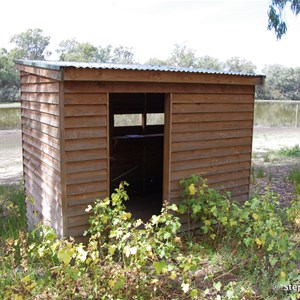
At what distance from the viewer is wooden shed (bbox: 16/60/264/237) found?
13.0 feet

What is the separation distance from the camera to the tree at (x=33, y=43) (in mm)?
44703

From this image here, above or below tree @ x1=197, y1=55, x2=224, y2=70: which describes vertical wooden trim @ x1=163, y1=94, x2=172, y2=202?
below

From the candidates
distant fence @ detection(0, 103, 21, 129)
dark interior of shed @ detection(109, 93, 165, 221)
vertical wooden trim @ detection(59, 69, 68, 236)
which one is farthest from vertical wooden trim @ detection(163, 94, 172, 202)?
distant fence @ detection(0, 103, 21, 129)

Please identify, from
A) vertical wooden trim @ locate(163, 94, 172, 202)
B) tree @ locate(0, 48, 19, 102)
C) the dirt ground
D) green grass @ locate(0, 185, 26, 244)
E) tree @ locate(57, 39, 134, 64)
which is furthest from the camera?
tree @ locate(57, 39, 134, 64)

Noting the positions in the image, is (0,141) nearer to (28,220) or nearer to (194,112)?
(28,220)

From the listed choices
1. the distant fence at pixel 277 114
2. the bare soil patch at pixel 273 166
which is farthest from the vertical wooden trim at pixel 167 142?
the distant fence at pixel 277 114

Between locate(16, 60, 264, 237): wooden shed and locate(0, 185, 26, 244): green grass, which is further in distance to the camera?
locate(0, 185, 26, 244): green grass

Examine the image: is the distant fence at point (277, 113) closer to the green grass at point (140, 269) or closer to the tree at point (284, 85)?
the tree at point (284, 85)

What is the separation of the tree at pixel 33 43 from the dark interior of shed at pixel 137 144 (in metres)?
40.7

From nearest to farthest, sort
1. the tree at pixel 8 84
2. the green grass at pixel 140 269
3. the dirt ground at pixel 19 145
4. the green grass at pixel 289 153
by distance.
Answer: the green grass at pixel 140 269, the dirt ground at pixel 19 145, the green grass at pixel 289 153, the tree at pixel 8 84

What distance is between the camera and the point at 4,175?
9484 mm

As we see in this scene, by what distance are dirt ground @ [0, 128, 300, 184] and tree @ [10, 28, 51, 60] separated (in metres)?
30.2

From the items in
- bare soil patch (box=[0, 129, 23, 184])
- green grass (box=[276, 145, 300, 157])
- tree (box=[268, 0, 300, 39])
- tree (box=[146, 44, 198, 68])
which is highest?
tree (box=[146, 44, 198, 68])

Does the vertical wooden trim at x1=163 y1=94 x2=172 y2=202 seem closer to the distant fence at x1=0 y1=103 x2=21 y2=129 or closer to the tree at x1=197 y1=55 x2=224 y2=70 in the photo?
the distant fence at x1=0 y1=103 x2=21 y2=129
